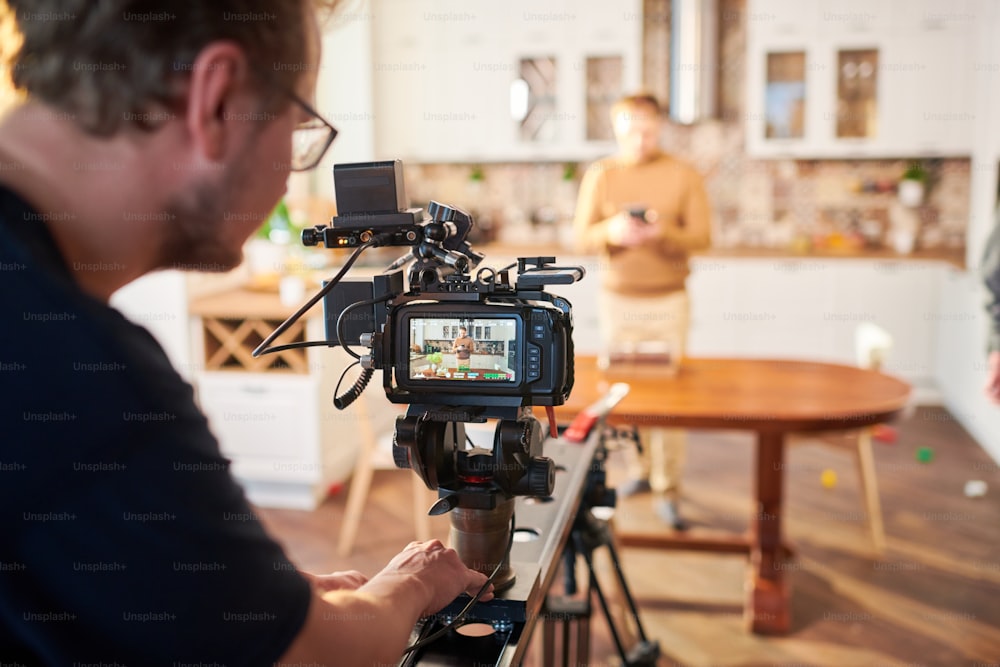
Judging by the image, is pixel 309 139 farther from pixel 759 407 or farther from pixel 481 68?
pixel 481 68

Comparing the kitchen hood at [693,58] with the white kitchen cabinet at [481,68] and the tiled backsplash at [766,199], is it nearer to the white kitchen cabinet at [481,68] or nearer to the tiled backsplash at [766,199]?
the white kitchen cabinet at [481,68]

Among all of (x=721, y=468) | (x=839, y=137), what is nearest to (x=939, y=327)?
(x=839, y=137)

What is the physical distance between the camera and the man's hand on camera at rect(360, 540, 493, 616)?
941mm

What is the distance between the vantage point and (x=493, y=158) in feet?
19.2

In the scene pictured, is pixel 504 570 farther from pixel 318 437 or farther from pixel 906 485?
pixel 906 485

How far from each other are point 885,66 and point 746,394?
10.9 ft

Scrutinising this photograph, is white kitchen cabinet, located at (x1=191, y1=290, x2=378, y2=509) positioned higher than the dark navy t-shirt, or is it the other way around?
the dark navy t-shirt

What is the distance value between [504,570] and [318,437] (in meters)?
2.62

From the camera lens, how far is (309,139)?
0.81 metres

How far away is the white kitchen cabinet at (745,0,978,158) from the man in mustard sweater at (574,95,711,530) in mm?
1967

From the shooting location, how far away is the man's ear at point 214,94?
2.08ft

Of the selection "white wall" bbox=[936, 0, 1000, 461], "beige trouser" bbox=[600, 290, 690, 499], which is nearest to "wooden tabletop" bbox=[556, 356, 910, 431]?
"beige trouser" bbox=[600, 290, 690, 499]

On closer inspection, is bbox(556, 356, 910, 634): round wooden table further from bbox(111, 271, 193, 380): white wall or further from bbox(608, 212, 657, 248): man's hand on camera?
bbox(111, 271, 193, 380): white wall

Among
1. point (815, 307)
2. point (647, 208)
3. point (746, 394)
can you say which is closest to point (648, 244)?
point (647, 208)
